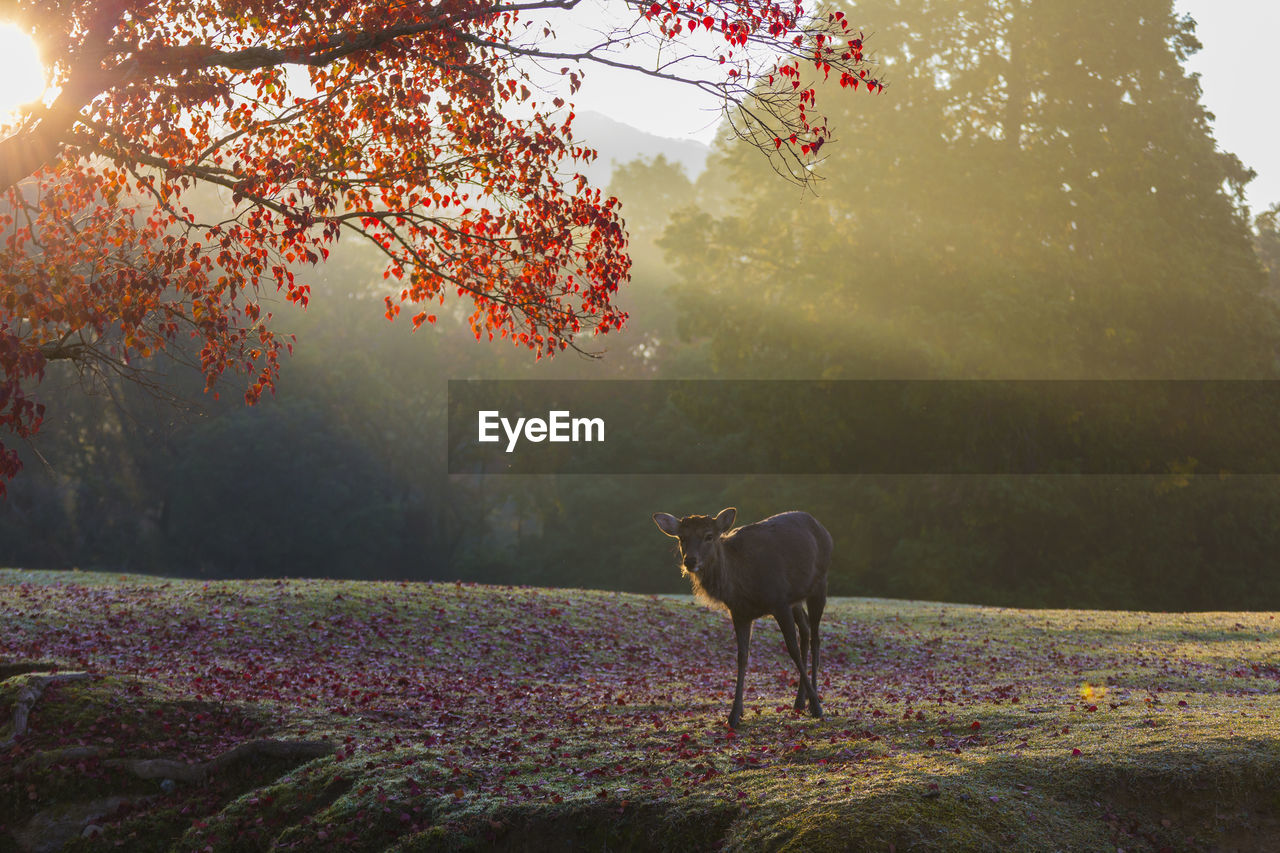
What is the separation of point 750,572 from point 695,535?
107cm

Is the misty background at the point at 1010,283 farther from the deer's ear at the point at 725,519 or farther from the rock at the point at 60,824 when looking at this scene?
the deer's ear at the point at 725,519

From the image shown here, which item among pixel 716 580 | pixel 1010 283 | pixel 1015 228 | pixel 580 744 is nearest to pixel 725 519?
pixel 716 580

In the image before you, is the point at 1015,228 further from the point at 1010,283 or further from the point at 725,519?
the point at 725,519

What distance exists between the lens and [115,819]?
30.2ft

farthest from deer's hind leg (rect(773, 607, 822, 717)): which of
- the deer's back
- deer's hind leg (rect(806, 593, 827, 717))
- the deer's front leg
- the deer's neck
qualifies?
deer's hind leg (rect(806, 593, 827, 717))

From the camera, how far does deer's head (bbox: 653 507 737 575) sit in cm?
1002

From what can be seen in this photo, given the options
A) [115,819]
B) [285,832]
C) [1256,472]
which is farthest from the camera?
[1256,472]

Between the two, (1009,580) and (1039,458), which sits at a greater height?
(1039,458)

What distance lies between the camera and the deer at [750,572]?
10.3m

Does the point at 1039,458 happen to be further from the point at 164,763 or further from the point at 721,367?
the point at 164,763

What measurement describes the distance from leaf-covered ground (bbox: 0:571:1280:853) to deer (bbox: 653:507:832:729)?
0.82 meters

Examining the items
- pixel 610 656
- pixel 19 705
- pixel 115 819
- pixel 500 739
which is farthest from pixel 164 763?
pixel 610 656

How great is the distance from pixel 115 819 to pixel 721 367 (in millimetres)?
32612

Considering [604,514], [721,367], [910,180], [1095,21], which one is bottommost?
[604,514]
